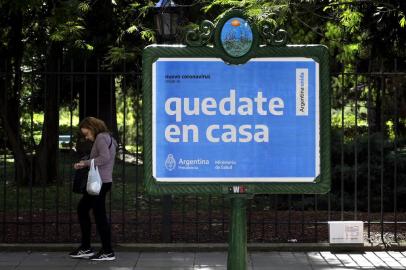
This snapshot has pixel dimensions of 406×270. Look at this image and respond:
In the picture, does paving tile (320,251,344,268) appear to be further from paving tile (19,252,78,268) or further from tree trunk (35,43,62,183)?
tree trunk (35,43,62,183)

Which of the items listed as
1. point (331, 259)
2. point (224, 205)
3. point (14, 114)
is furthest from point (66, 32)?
point (14, 114)

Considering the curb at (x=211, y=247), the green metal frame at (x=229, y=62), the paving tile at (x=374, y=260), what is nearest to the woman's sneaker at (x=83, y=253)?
the curb at (x=211, y=247)

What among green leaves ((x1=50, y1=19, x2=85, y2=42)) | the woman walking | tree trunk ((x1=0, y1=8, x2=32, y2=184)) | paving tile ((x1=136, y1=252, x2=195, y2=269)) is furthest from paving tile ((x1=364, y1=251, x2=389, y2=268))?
tree trunk ((x1=0, y1=8, x2=32, y2=184))

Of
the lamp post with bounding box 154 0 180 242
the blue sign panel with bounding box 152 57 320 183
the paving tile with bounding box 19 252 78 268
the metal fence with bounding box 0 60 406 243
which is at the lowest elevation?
the paving tile with bounding box 19 252 78 268

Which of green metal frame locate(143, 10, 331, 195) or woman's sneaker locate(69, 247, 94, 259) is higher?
green metal frame locate(143, 10, 331, 195)

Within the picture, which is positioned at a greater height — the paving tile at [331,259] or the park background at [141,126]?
the park background at [141,126]

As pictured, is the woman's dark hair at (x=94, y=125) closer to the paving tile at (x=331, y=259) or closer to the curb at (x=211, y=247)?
the curb at (x=211, y=247)

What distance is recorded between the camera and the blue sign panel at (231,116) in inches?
131

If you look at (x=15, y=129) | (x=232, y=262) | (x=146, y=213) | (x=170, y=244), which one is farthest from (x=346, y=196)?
(x=232, y=262)

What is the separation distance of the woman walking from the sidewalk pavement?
0.52 ft

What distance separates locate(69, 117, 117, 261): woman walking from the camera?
24.9 ft

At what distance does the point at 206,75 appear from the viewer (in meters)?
3.36

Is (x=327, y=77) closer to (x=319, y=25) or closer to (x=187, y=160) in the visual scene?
(x=187, y=160)

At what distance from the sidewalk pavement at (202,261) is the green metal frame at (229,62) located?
4052 millimetres
